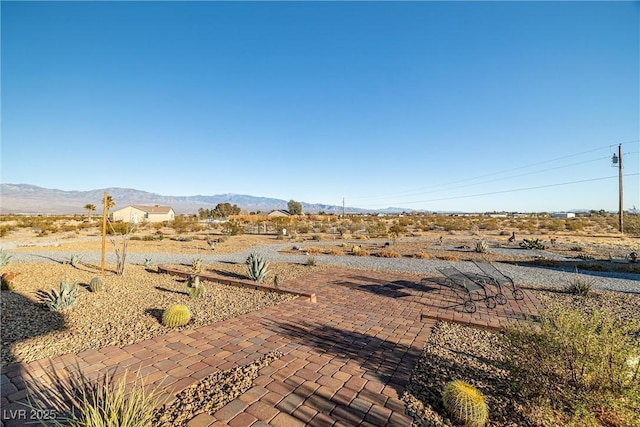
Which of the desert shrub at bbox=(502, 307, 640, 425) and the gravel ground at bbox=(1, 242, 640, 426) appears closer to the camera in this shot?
the desert shrub at bbox=(502, 307, 640, 425)

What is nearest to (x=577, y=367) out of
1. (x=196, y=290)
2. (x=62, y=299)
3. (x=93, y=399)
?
(x=93, y=399)

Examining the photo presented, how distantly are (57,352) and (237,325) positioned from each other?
2482mm

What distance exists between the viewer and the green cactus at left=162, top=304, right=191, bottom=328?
5.13 m

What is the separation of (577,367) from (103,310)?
24.9ft

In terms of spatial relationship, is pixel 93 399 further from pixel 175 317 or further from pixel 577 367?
pixel 577 367

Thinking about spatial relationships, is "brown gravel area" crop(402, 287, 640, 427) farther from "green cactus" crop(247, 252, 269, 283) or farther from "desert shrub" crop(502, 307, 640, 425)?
"green cactus" crop(247, 252, 269, 283)

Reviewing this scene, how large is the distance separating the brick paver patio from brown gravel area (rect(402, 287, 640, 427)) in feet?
0.54

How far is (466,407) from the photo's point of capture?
111 inches

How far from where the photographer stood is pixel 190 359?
397 cm

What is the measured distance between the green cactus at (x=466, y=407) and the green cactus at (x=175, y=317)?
14.2 feet

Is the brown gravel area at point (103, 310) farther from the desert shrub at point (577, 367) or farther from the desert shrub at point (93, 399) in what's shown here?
the desert shrub at point (577, 367)

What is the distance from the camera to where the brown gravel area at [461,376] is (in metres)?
2.98

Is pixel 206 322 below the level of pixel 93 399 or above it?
below

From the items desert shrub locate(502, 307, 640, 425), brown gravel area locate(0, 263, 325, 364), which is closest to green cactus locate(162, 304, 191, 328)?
brown gravel area locate(0, 263, 325, 364)
